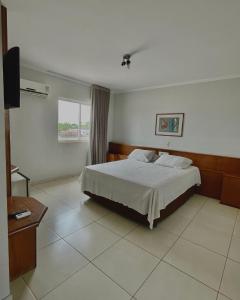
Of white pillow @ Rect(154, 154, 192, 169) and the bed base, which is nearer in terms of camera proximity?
the bed base

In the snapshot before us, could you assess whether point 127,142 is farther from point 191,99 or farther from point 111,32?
point 111,32

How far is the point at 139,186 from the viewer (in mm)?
2332

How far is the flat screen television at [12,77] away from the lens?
134 centimetres

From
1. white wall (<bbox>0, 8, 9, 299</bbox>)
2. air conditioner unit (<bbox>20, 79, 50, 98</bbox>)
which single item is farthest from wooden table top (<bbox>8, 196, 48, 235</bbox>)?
air conditioner unit (<bbox>20, 79, 50, 98</bbox>)

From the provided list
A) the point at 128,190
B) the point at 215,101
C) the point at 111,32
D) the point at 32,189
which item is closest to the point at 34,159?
the point at 32,189

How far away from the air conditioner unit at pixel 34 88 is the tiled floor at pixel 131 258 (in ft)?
7.17

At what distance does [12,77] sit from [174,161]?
3.08 m

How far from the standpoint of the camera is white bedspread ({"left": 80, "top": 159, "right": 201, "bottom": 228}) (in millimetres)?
2219

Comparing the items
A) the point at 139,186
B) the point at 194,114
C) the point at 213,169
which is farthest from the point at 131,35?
the point at 213,169

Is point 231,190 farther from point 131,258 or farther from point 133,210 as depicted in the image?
point 131,258

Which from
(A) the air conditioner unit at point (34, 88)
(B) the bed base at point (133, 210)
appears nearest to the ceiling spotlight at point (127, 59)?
(A) the air conditioner unit at point (34, 88)

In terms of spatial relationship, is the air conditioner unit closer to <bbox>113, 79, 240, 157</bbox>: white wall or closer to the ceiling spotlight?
the ceiling spotlight

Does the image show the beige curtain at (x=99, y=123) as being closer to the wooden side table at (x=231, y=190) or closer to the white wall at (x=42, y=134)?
the white wall at (x=42, y=134)

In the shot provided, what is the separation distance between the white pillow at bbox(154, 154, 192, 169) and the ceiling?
1.70 m
